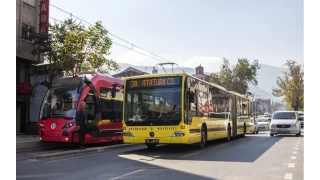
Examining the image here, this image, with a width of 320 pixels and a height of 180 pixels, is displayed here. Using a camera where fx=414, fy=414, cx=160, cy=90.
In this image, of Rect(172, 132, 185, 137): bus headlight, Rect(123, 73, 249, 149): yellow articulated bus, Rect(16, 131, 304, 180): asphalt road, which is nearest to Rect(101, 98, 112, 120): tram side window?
Rect(123, 73, 249, 149): yellow articulated bus

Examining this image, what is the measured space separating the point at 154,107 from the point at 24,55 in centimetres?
1569

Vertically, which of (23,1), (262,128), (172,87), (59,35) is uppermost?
(23,1)

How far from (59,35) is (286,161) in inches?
716

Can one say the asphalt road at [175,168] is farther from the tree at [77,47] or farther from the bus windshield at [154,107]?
the tree at [77,47]

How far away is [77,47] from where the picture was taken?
25.0 meters

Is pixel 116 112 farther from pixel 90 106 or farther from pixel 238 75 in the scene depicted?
pixel 238 75

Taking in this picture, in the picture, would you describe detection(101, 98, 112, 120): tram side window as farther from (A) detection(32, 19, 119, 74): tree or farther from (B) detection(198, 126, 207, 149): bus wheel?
(A) detection(32, 19, 119, 74): tree

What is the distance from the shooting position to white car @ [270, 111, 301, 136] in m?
25.7

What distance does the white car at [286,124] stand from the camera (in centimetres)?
2569

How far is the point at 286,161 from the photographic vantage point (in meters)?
11.9

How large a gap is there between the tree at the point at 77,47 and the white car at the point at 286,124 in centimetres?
1116

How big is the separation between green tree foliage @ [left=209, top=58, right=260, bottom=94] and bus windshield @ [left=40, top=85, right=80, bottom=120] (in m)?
50.5
